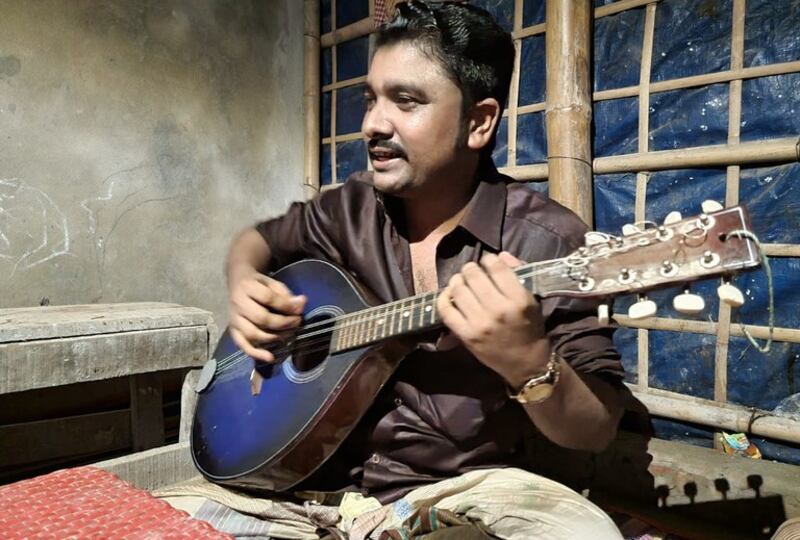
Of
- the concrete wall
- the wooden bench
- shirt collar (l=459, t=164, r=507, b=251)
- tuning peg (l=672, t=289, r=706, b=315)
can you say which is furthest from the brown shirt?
the concrete wall

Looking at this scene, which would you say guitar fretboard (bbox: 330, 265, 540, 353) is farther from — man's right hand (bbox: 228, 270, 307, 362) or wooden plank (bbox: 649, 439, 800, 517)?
wooden plank (bbox: 649, 439, 800, 517)

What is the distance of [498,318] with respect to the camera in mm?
1072

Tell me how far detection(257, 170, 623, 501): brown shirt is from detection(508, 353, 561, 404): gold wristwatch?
208 millimetres

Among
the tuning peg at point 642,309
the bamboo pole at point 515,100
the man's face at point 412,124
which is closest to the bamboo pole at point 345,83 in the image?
the bamboo pole at point 515,100

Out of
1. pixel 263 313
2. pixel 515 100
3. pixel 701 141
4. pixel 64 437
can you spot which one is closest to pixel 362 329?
pixel 263 313

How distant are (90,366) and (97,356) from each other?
4cm

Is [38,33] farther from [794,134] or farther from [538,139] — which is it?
[794,134]

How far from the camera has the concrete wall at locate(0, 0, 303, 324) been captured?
2752 mm

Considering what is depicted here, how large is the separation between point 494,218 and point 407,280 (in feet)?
1.00

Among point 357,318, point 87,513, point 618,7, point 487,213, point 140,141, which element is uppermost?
point 618,7

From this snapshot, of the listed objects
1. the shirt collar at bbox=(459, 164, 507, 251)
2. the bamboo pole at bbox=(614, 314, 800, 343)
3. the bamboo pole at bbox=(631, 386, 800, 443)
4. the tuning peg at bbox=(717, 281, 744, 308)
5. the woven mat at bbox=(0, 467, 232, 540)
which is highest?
the shirt collar at bbox=(459, 164, 507, 251)

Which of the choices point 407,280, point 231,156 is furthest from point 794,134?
point 231,156

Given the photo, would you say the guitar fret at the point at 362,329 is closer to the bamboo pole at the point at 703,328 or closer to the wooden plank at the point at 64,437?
the bamboo pole at the point at 703,328

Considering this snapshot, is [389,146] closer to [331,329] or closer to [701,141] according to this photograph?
[331,329]
